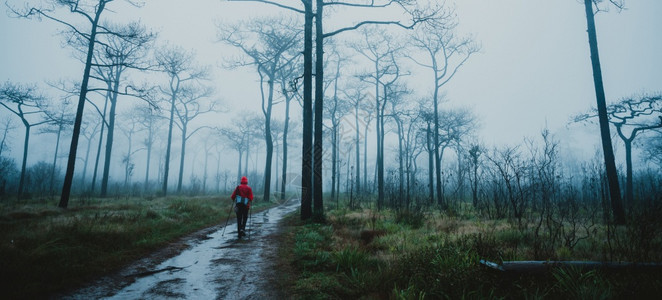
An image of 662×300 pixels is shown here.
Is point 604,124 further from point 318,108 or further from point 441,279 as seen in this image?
point 441,279

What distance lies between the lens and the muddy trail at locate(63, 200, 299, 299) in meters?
3.12

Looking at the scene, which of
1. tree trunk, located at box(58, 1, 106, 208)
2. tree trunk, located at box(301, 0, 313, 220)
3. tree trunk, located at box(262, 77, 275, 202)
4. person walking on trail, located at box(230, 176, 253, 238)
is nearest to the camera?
person walking on trail, located at box(230, 176, 253, 238)

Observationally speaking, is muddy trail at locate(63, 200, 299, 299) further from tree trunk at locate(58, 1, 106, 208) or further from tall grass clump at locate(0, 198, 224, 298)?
tree trunk at locate(58, 1, 106, 208)

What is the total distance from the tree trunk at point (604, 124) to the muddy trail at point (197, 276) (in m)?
10.3

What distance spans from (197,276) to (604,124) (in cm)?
1228

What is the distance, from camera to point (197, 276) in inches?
147

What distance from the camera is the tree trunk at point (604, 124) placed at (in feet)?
25.7

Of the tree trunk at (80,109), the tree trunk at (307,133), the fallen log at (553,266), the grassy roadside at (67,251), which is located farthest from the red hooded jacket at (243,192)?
the tree trunk at (80,109)

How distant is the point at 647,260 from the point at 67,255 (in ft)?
26.8

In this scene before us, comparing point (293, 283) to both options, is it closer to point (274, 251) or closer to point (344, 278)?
point (344, 278)

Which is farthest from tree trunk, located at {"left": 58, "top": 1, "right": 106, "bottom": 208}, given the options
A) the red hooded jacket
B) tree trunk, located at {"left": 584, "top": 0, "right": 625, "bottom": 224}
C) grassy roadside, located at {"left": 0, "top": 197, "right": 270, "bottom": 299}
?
tree trunk, located at {"left": 584, "top": 0, "right": 625, "bottom": 224}

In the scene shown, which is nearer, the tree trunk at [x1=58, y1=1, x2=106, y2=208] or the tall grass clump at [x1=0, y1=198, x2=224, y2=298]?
the tall grass clump at [x1=0, y1=198, x2=224, y2=298]

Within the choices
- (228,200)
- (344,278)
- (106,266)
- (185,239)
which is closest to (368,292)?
(344,278)

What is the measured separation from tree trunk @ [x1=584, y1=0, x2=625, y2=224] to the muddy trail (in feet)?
33.9
